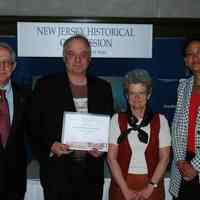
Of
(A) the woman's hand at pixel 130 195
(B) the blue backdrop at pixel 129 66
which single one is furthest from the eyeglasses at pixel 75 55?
(B) the blue backdrop at pixel 129 66

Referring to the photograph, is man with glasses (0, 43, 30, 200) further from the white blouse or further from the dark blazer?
the white blouse

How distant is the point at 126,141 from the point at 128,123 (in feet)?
0.40

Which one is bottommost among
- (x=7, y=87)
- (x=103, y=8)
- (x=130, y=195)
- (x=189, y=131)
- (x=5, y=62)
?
(x=130, y=195)

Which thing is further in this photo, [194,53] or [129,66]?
[129,66]

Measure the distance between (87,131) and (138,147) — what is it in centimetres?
35

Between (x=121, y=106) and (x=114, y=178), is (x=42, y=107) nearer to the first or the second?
(x=114, y=178)

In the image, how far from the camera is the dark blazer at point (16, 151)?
8.50ft

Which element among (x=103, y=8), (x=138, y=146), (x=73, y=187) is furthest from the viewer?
(x=103, y=8)

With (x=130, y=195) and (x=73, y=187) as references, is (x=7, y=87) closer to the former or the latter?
(x=73, y=187)

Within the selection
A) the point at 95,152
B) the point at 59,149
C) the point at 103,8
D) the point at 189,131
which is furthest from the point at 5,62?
the point at 103,8

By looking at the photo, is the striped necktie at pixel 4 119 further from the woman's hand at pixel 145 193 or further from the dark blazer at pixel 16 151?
the woman's hand at pixel 145 193

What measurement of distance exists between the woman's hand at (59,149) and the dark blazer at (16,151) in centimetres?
22

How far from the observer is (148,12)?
4020 millimetres

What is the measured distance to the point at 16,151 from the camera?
265 centimetres
